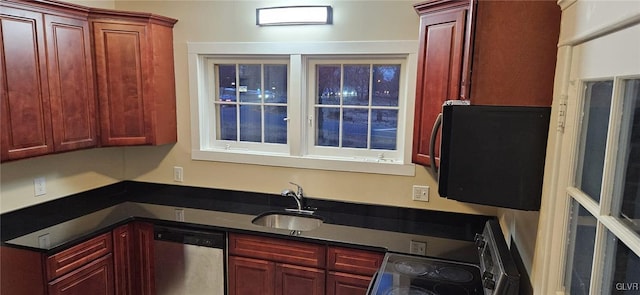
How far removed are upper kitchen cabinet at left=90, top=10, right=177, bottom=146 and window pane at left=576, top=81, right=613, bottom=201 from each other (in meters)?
2.60

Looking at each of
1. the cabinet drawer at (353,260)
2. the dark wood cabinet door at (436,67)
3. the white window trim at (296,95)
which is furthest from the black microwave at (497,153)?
the white window trim at (296,95)

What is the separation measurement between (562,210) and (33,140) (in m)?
2.60

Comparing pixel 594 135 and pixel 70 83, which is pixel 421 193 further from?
pixel 70 83

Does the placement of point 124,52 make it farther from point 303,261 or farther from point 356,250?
point 356,250

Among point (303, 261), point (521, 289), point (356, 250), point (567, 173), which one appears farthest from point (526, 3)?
point (303, 261)

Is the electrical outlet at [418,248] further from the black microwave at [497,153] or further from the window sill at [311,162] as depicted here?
the black microwave at [497,153]

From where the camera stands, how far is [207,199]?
125 inches

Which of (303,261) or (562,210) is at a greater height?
(562,210)

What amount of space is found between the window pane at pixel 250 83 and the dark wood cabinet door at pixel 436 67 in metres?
1.19

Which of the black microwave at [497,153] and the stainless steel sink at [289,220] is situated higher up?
the black microwave at [497,153]

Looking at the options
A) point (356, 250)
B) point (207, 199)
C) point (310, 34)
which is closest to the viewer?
point (356, 250)

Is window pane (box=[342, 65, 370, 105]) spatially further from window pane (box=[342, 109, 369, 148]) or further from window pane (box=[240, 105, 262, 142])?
window pane (box=[240, 105, 262, 142])

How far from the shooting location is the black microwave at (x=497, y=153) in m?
1.33

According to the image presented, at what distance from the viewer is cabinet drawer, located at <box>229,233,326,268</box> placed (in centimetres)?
243
